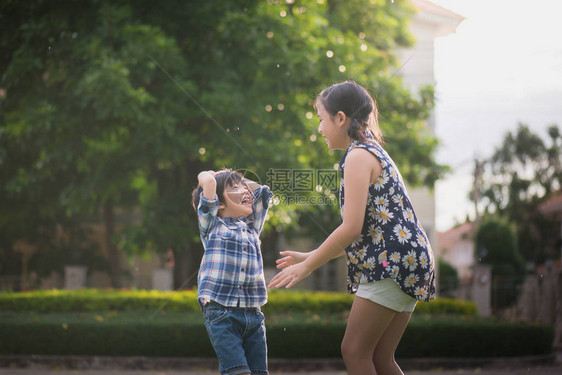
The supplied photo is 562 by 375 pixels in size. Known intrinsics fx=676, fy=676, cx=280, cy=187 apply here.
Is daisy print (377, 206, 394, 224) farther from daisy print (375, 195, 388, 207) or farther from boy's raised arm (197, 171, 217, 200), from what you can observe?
boy's raised arm (197, 171, 217, 200)

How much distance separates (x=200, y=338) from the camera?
7.21 metres

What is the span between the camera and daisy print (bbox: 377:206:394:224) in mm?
2590

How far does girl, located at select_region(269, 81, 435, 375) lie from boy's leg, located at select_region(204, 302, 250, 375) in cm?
36

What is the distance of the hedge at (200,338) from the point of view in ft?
23.8

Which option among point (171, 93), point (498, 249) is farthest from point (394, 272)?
point (498, 249)

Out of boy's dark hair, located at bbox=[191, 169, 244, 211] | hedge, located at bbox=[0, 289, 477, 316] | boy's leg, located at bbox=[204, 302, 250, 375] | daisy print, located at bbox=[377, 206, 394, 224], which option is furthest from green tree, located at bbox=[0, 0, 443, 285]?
daisy print, located at bbox=[377, 206, 394, 224]

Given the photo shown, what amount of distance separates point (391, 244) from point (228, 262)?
75 centimetres

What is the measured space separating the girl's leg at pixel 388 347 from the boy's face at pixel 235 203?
2.73 feet

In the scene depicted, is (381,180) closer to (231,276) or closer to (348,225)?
(348,225)

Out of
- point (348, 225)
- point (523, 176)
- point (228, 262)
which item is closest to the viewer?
point (348, 225)

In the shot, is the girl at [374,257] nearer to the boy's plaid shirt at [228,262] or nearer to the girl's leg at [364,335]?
the girl's leg at [364,335]

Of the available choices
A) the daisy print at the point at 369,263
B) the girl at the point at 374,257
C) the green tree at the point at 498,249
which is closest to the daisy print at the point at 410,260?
the girl at the point at 374,257

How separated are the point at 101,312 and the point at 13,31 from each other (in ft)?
16.1

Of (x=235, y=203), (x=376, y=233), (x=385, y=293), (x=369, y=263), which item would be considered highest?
(x=235, y=203)
